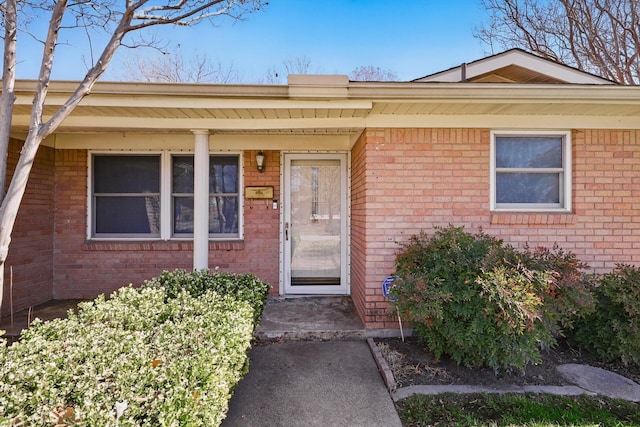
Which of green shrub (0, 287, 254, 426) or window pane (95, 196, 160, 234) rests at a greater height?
window pane (95, 196, 160, 234)

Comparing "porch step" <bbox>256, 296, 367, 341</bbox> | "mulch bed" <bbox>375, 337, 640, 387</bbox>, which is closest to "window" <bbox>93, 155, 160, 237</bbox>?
"porch step" <bbox>256, 296, 367, 341</bbox>

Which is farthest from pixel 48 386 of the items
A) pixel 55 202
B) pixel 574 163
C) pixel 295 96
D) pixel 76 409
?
pixel 574 163

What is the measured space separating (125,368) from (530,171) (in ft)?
15.1

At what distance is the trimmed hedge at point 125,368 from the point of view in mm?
1442

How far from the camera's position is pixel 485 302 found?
285 centimetres

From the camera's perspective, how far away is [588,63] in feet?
30.5

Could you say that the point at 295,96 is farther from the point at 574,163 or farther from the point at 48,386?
the point at 574,163

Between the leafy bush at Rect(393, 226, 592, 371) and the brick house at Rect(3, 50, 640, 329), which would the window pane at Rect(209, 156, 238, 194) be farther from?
the leafy bush at Rect(393, 226, 592, 371)

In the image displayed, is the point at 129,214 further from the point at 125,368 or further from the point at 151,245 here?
the point at 125,368

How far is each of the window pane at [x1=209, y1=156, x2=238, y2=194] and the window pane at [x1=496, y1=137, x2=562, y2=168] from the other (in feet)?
12.8

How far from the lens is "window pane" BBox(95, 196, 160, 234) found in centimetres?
538

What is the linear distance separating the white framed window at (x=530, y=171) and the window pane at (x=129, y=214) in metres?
5.13

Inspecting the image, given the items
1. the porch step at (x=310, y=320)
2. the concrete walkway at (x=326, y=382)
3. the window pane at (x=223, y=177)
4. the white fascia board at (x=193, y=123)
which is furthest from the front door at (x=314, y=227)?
the white fascia board at (x=193, y=123)

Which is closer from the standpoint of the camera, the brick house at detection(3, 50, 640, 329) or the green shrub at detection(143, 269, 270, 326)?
the green shrub at detection(143, 269, 270, 326)
